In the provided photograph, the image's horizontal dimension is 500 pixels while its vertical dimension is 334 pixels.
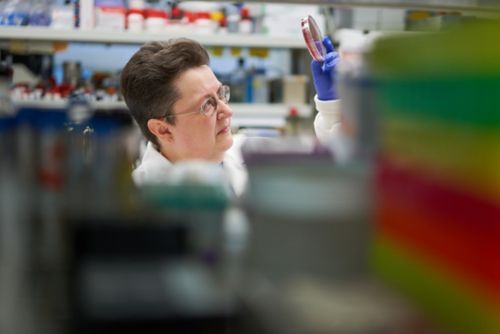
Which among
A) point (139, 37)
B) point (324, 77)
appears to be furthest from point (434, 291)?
point (139, 37)

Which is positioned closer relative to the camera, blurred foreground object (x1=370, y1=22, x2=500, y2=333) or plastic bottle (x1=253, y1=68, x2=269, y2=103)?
blurred foreground object (x1=370, y1=22, x2=500, y2=333)

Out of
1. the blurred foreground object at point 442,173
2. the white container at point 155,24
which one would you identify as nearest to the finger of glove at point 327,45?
the blurred foreground object at point 442,173

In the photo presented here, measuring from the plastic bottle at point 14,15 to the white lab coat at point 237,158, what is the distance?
5.76ft

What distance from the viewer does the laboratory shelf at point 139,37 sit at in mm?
3236

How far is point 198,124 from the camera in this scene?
5.45 feet

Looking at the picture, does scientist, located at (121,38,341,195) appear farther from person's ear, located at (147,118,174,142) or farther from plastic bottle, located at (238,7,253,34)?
plastic bottle, located at (238,7,253,34)

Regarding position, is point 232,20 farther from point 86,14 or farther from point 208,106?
point 208,106

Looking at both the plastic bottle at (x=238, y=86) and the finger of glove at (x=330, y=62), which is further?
the plastic bottle at (x=238, y=86)

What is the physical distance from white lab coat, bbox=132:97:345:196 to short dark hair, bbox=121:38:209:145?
101mm

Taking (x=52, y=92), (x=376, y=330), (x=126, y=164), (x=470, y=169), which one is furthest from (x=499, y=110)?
(x=52, y=92)

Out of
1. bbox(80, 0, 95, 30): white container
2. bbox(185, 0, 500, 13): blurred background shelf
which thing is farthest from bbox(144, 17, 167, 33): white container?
bbox(185, 0, 500, 13): blurred background shelf

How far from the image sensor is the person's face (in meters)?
1.58

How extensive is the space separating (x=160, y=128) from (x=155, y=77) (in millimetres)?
157

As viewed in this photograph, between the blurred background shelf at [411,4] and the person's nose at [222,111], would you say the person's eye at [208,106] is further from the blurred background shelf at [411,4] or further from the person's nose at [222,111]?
the blurred background shelf at [411,4]
